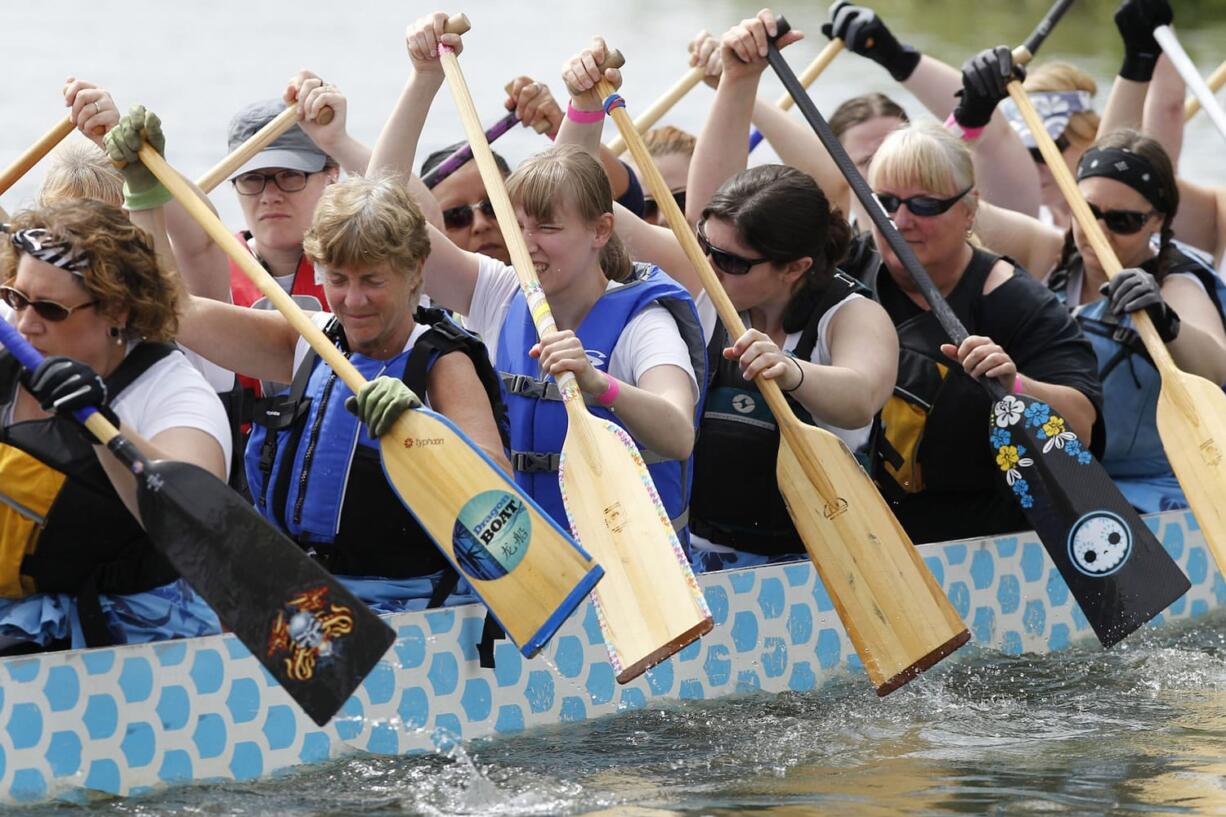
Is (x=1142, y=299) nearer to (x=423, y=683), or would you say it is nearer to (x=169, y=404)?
(x=423, y=683)

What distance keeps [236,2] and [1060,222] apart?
42.4ft

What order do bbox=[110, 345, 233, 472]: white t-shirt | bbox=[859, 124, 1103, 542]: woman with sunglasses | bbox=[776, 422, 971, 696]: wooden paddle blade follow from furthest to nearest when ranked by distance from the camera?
bbox=[859, 124, 1103, 542]: woman with sunglasses, bbox=[776, 422, 971, 696]: wooden paddle blade, bbox=[110, 345, 233, 472]: white t-shirt

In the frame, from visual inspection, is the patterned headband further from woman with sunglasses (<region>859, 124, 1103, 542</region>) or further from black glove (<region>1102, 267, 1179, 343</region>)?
black glove (<region>1102, 267, 1179, 343</region>)

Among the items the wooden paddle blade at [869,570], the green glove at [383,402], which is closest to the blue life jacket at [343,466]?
the green glove at [383,402]

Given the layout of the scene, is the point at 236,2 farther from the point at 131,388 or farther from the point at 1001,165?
the point at 131,388

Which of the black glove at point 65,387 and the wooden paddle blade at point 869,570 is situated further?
the wooden paddle blade at point 869,570

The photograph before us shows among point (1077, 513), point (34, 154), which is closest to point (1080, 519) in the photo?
point (1077, 513)

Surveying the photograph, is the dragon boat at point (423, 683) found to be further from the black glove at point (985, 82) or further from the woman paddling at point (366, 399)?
the black glove at point (985, 82)

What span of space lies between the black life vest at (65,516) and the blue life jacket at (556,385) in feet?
3.04

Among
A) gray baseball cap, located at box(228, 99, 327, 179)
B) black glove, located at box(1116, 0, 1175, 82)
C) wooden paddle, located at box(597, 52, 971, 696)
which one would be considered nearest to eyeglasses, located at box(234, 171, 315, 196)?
gray baseball cap, located at box(228, 99, 327, 179)

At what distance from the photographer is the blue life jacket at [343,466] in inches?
144

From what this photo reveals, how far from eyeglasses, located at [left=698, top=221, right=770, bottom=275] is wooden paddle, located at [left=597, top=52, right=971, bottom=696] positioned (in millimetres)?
42

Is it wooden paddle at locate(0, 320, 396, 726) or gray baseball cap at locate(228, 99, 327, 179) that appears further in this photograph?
gray baseball cap at locate(228, 99, 327, 179)

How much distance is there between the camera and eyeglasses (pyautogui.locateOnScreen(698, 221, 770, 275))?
4199mm
